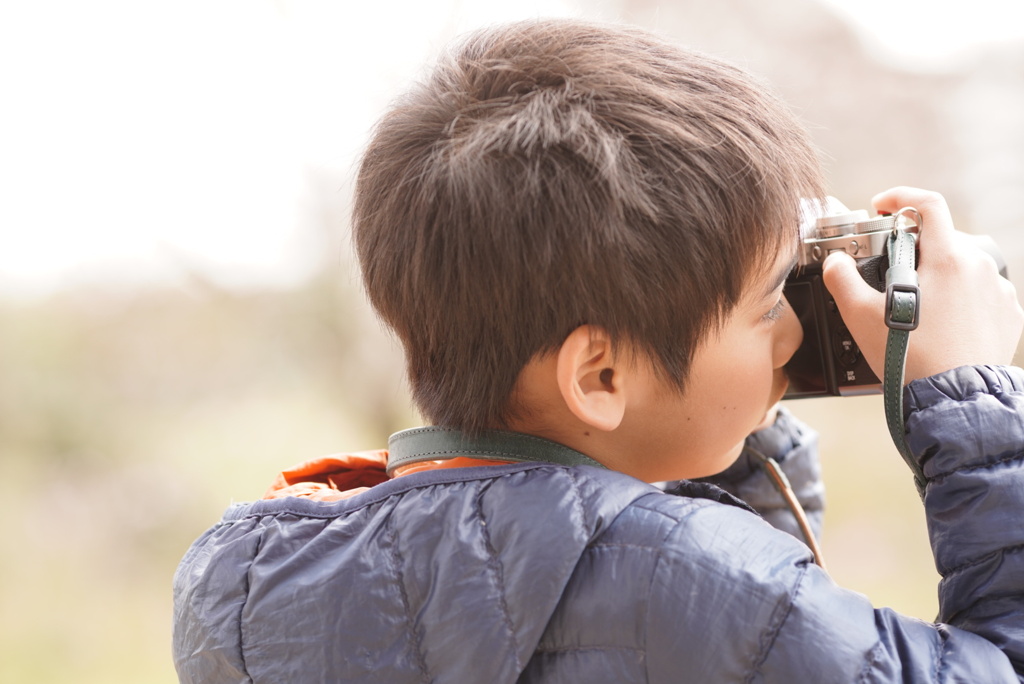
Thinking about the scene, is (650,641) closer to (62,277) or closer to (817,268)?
(817,268)

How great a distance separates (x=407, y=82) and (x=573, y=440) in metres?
0.32

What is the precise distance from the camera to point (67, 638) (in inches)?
68.2

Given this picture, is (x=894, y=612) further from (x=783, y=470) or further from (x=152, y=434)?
(x=152, y=434)

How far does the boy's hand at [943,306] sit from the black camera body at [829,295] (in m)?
0.02

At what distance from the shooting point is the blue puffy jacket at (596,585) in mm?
514

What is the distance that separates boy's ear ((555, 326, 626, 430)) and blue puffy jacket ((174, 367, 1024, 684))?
0.22 feet

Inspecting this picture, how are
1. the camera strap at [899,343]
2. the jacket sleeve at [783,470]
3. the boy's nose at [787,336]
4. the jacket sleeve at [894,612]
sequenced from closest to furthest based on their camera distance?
the jacket sleeve at [894,612] → the camera strap at [899,343] → the boy's nose at [787,336] → the jacket sleeve at [783,470]

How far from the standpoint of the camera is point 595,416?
634mm

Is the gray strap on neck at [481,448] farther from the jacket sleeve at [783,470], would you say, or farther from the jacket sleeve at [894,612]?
the jacket sleeve at [783,470]

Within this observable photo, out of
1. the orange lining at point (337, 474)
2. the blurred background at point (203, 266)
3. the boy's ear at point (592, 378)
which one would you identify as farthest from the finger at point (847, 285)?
the blurred background at point (203, 266)

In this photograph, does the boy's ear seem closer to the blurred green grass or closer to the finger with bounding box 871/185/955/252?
the finger with bounding box 871/185/955/252

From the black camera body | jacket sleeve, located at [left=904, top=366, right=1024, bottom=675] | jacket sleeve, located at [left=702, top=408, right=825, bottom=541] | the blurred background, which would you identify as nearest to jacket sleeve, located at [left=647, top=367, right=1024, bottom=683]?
jacket sleeve, located at [left=904, top=366, right=1024, bottom=675]

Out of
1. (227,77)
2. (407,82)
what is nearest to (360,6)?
(227,77)

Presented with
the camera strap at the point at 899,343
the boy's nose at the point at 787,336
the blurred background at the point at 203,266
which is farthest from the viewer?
the blurred background at the point at 203,266
